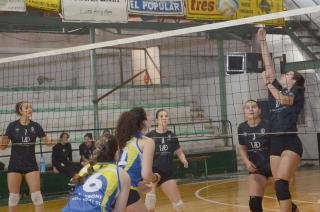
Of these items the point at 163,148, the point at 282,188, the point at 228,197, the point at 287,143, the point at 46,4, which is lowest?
the point at 228,197

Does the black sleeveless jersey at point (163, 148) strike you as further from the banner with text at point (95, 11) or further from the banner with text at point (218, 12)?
the banner with text at point (218, 12)

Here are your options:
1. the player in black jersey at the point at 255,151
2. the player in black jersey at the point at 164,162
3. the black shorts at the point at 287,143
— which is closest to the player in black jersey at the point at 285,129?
the black shorts at the point at 287,143

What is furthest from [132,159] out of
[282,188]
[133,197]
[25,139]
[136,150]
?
[25,139]

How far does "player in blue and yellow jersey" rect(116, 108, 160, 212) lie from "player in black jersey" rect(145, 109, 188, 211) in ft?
7.40

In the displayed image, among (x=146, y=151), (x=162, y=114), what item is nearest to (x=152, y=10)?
(x=162, y=114)

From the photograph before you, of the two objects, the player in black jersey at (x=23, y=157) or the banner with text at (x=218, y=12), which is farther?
the banner with text at (x=218, y=12)

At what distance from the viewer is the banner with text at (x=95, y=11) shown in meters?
15.3

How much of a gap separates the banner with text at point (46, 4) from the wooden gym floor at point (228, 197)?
4.64m

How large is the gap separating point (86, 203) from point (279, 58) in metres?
15.3

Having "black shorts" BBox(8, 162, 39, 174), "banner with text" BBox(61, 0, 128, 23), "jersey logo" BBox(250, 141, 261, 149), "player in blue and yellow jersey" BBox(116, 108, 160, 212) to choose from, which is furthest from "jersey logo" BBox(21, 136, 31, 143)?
"banner with text" BBox(61, 0, 128, 23)

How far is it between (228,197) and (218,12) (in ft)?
Answer: 21.9

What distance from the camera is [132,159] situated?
5.96 m

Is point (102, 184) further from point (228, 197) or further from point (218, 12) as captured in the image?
point (218, 12)

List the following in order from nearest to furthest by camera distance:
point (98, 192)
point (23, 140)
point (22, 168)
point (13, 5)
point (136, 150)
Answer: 1. point (98, 192)
2. point (136, 150)
3. point (22, 168)
4. point (23, 140)
5. point (13, 5)
